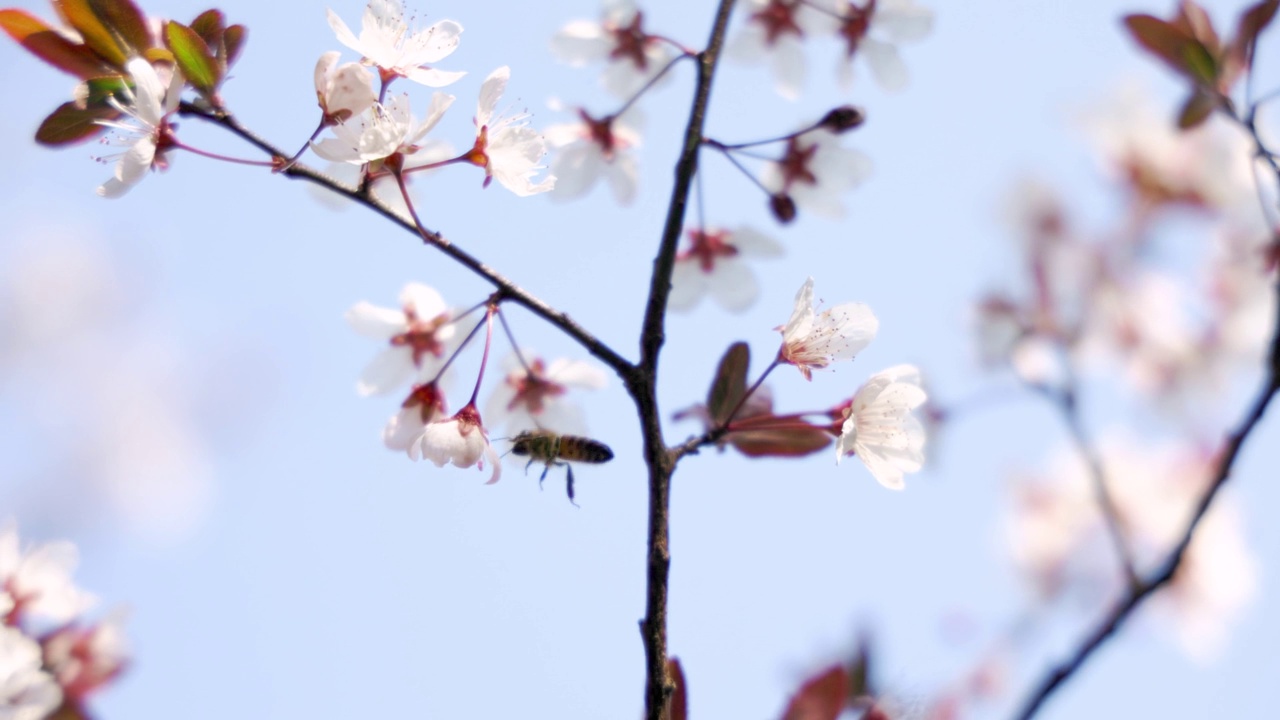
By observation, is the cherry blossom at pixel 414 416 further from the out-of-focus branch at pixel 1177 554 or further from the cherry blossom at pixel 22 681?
the out-of-focus branch at pixel 1177 554

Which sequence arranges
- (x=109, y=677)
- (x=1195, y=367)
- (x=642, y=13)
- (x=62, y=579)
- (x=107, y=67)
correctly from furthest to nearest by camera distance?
(x=1195, y=367)
(x=642, y=13)
(x=109, y=677)
(x=62, y=579)
(x=107, y=67)

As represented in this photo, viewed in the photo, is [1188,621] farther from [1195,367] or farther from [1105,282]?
[1105,282]

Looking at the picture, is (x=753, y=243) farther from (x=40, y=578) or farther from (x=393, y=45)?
(x=40, y=578)

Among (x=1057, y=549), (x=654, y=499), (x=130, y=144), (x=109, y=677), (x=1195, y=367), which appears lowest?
(x=654, y=499)

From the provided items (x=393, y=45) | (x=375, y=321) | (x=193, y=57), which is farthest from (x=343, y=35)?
(x=375, y=321)

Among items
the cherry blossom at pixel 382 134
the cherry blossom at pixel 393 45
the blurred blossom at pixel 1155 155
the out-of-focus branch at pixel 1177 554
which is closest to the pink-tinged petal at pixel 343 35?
the cherry blossom at pixel 393 45

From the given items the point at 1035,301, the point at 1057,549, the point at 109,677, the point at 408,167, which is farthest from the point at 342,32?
the point at 1057,549
